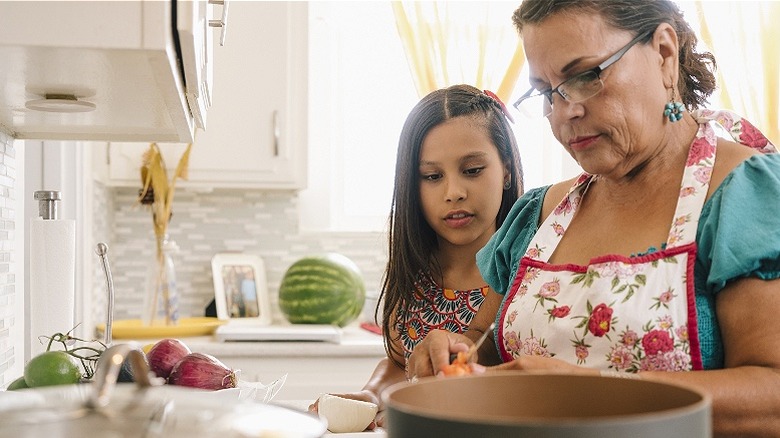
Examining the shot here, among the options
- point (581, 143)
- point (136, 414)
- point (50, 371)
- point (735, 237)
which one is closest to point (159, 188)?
point (50, 371)

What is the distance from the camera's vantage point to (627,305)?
1.11 m

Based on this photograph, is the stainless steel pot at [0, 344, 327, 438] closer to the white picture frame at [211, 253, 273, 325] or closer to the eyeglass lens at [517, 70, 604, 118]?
the eyeglass lens at [517, 70, 604, 118]

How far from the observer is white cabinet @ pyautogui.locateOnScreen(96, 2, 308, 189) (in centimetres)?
296

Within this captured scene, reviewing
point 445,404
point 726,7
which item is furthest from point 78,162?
point 726,7

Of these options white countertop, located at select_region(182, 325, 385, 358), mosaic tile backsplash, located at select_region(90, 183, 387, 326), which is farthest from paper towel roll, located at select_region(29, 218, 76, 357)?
mosaic tile backsplash, located at select_region(90, 183, 387, 326)

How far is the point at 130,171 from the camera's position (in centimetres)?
293

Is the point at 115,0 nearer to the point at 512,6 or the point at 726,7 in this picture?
the point at 512,6

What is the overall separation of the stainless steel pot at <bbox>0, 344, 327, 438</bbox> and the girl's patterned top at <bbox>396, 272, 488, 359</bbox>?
1.20 m

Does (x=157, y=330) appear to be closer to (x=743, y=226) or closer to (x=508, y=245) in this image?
(x=508, y=245)

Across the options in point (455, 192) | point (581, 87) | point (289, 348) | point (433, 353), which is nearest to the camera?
point (433, 353)

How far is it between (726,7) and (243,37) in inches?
75.3

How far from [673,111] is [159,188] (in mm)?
2082

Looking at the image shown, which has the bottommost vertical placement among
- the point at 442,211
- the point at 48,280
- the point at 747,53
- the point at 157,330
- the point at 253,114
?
the point at 157,330

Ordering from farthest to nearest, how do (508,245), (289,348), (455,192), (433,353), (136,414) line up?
1. (289,348)
2. (455,192)
3. (508,245)
4. (433,353)
5. (136,414)
